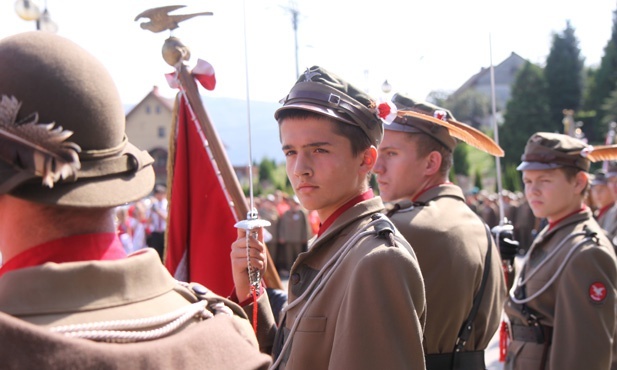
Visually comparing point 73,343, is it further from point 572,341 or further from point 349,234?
point 572,341

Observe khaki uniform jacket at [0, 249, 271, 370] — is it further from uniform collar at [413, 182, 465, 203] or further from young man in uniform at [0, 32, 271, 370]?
uniform collar at [413, 182, 465, 203]

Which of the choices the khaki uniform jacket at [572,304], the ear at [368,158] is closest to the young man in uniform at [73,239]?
the ear at [368,158]

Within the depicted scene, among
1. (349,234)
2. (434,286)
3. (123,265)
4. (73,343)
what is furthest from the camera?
(434,286)

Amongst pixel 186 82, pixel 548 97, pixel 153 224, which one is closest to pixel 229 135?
pixel 548 97

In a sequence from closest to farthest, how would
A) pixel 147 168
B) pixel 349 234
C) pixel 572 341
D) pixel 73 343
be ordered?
pixel 73 343 < pixel 147 168 < pixel 349 234 < pixel 572 341

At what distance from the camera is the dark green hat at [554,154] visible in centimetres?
448

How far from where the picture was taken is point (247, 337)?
172 cm

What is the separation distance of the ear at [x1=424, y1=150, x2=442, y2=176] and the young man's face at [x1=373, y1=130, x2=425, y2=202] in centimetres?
4

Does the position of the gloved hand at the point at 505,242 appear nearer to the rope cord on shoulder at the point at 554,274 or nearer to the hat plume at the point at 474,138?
the rope cord on shoulder at the point at 554,274

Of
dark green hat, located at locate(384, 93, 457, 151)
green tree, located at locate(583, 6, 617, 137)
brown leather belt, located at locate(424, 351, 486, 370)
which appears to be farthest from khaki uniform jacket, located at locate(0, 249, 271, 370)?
green tree, located at locate(583, 6, 617, 137)

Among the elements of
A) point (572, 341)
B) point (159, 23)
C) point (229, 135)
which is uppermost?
point (229, 135)

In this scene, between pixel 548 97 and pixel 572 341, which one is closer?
pixel 572 341

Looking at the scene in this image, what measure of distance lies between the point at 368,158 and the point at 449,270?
867 millimetres

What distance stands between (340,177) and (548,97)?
51.5m
